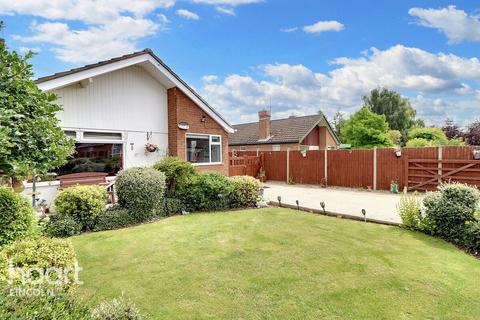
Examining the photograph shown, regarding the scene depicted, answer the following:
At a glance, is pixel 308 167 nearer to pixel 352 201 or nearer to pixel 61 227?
pixel 352 201

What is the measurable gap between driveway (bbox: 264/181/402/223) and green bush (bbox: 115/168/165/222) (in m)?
5.24

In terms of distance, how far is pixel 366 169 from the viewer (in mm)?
14891

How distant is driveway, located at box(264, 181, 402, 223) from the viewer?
9.01 meters

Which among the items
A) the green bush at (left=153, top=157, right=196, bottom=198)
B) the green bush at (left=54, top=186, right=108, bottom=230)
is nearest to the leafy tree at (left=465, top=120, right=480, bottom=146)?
the green bush at (left=153, top=157, right=196, bottom=198)

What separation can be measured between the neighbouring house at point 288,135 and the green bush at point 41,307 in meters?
20.8

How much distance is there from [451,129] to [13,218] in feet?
111

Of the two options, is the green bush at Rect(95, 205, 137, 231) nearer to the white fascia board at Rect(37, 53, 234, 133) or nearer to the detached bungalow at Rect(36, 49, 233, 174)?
the detached bungalow at Rect(36, 49, 233, 174)

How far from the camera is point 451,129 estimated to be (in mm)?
27422

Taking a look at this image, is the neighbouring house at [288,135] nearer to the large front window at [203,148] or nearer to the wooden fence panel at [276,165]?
the wooden fence panel at [276,165]

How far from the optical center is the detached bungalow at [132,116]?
9.02m

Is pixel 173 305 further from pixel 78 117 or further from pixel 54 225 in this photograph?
pixel 78 117

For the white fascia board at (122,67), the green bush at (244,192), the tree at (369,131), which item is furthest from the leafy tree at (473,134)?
the green bush at (244,192)

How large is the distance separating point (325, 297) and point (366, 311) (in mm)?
526

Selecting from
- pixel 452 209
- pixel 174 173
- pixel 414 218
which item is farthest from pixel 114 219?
pixel 452 209
